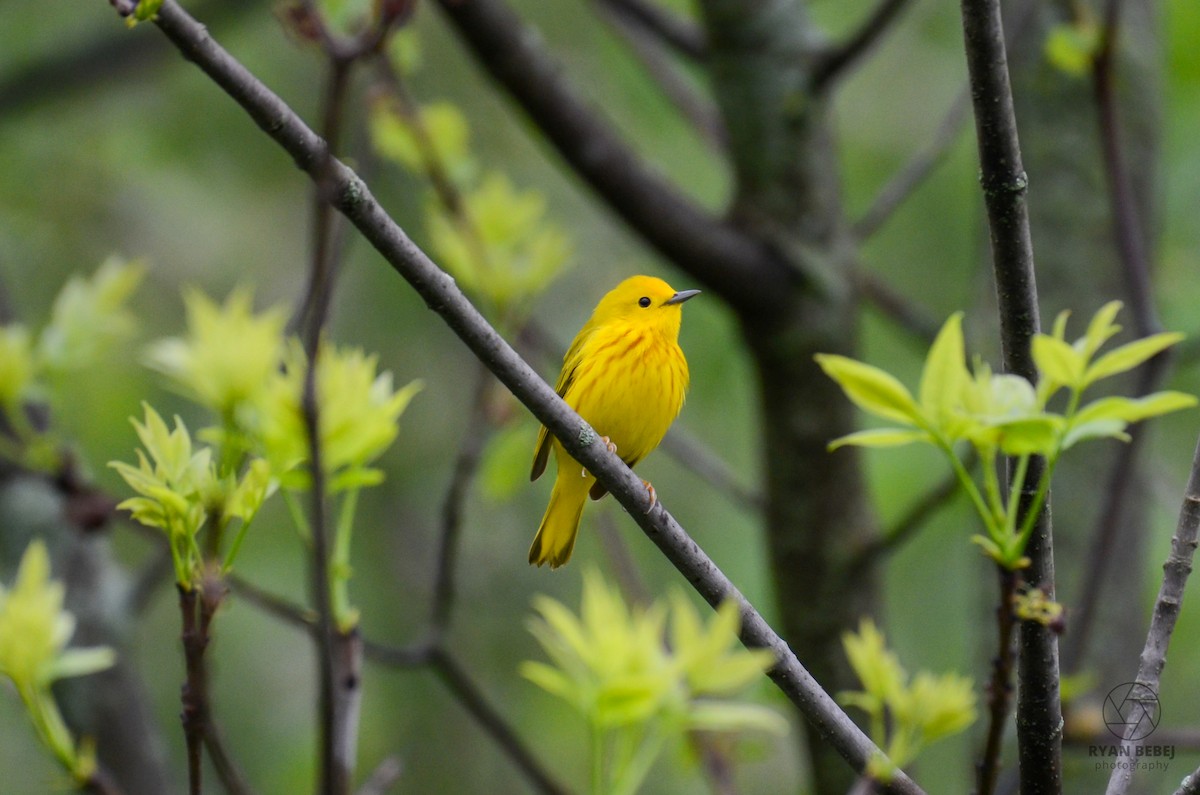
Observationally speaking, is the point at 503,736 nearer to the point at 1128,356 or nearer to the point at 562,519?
the point at 562,519

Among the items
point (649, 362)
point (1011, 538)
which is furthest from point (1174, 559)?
point (649, 362)

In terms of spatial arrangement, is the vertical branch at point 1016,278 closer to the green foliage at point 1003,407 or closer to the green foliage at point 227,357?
the green foliage at point 1003,407

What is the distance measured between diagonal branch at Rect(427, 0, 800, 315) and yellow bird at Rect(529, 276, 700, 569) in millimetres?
182

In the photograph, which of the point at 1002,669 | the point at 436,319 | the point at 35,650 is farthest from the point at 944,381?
the point at 436,319

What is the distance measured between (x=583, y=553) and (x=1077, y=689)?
529cm

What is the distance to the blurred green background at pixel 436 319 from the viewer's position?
257 inches

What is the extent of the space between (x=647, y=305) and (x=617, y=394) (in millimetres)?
475

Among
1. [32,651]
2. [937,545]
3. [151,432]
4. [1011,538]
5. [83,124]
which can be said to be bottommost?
[937,545]

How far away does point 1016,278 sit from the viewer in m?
1.62

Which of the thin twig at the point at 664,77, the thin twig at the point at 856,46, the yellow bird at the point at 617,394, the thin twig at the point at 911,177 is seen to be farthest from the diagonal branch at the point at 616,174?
the thin twig at the point at 664,77

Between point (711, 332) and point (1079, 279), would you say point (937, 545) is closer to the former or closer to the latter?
point (711, 332)

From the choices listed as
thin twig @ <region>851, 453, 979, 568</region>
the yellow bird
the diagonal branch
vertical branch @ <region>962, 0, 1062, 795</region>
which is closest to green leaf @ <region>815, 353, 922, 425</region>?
vertical branch @ <region>962, 0, 1062, 795</region>

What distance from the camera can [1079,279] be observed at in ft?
12.6

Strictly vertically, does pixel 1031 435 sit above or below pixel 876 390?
below
